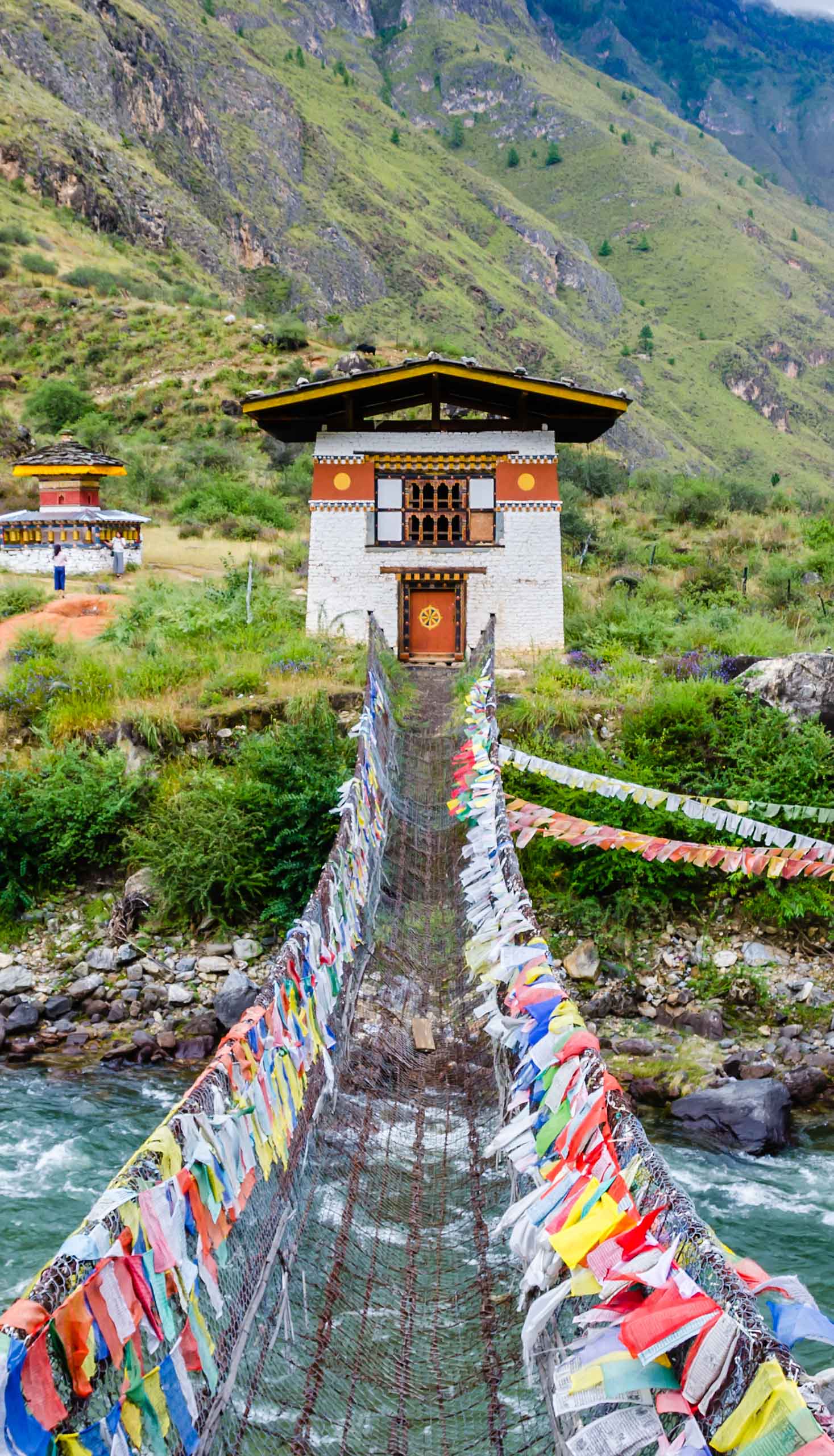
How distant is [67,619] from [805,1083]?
16.4 metres

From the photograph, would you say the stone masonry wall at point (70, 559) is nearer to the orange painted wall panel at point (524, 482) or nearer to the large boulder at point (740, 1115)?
the orange painted wall panel at point (524, 482)

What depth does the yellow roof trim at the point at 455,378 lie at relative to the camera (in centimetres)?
2072

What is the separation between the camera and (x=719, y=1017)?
13359 mm

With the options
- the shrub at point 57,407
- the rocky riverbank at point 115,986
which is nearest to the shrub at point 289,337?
the shrub at point 57,407

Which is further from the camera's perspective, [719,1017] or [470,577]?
[470,577]

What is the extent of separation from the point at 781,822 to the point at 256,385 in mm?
33956

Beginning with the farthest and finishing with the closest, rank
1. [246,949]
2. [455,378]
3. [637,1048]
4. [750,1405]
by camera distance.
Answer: [455,378]
[246,949]
[637,1048]
[750,1405]

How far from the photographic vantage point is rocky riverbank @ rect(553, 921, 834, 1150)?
12117mm

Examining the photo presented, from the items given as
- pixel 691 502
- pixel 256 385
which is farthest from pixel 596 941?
pixel 256 385

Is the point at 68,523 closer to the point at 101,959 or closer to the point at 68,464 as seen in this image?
the point at 68,464

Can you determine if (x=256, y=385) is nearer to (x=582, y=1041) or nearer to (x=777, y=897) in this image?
(x=777, y=897)

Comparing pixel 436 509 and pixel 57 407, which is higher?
pixel 57 407

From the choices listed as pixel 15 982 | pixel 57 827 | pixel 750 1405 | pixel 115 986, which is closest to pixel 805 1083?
pixel 115 986

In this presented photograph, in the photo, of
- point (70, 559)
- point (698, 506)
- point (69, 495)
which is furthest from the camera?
point (698, 506)
